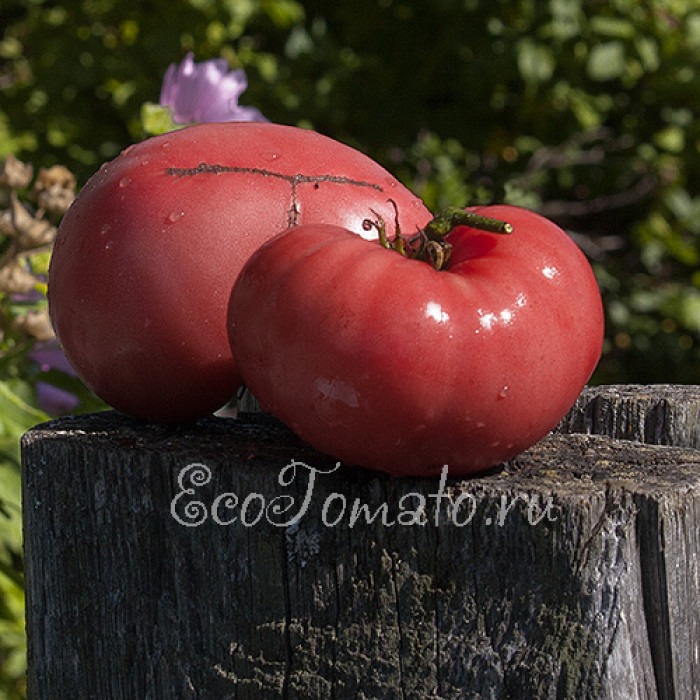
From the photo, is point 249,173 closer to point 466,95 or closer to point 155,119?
point 155,119

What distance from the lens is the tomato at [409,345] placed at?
3.11 ft

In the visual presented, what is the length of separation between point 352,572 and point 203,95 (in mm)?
1270

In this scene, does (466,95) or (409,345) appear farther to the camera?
(466,95)

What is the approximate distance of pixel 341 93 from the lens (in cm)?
357

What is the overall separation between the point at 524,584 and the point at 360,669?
19cm

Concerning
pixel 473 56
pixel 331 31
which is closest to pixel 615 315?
pixel 473 56

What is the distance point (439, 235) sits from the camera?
106 cm

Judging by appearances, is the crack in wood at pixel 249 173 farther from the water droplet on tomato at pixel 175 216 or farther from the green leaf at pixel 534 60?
the green leaf at pixel 534 60

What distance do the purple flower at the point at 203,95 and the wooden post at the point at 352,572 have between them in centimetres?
100

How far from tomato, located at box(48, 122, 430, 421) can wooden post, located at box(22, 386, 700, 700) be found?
9cm

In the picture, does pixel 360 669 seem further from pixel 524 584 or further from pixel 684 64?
pixel 684 64

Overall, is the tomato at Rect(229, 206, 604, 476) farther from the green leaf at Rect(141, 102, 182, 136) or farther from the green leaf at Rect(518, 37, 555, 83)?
the green leaf at Rect(518, 37, 555, 83)

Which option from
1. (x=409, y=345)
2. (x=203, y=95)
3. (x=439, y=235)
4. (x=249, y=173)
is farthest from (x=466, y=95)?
(x=409, y=345)

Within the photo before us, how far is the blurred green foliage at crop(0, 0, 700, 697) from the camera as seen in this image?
334 cm
